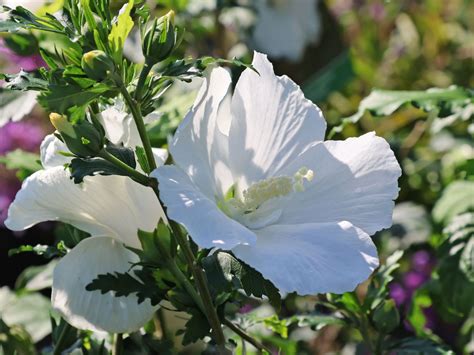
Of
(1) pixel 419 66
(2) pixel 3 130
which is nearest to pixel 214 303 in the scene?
(2) pixel 3 130

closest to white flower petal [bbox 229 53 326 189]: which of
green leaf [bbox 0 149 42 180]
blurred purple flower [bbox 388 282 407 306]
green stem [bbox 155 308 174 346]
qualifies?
green stem [bbox 155 308 174 346]

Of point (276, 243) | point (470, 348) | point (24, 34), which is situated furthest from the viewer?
point (470, 348)

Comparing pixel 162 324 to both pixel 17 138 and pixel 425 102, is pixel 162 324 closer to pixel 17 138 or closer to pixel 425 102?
pixel 425 102

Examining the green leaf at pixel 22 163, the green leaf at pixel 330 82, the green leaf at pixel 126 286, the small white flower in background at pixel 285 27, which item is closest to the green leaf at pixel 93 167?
the green leaf at pixel 126 286

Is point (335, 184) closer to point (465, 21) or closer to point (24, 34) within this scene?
point (24, 34)

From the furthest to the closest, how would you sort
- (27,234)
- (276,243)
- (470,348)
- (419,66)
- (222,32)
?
(419,66)
(27,234)
(222,32)
(470,348)
(276,243)

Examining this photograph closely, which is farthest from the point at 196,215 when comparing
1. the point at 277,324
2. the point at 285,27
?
the point at 285,27
